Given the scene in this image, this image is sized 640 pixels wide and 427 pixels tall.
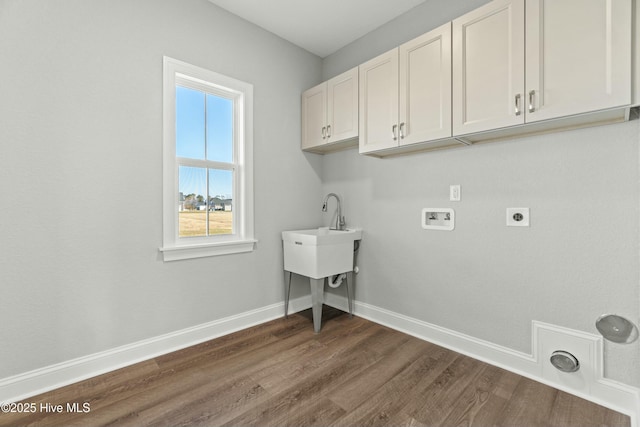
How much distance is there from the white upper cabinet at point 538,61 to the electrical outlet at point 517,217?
0.58 meters

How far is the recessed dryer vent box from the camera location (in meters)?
2.25

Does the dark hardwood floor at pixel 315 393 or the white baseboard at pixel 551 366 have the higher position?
the white baseboard at pixel 551 366

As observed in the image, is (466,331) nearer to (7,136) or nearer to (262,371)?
(262,371)

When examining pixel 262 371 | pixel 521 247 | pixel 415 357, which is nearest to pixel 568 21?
pixel 521 247

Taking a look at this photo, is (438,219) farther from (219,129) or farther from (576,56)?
(219,129)

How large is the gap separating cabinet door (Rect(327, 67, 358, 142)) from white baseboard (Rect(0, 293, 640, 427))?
176 centimetres

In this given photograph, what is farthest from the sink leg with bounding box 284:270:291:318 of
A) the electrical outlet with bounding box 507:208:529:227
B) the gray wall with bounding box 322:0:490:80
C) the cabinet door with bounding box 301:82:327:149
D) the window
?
the gray wall with bounding box 322:0:490:80

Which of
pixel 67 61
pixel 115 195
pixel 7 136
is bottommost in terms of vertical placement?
pixel 115 195

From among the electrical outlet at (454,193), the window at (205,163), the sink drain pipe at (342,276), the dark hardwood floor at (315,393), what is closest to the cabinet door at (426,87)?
the electrical outlet at (454,193)

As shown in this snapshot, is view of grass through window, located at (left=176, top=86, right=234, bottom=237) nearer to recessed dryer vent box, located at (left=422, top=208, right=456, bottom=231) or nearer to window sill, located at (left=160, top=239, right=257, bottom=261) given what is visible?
window sill, located at (left=160, top=239, right=257, bottom=261)

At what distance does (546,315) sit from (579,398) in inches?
17.7

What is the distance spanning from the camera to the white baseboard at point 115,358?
65.5 inches

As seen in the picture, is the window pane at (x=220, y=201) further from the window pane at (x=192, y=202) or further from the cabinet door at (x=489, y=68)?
the cabinet door at (x=489, y=68)

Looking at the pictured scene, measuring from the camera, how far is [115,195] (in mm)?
1971
